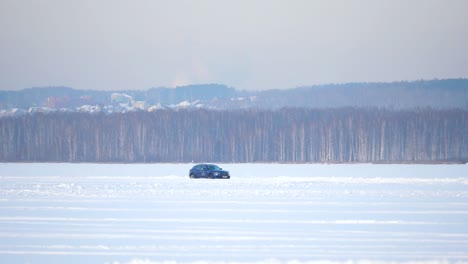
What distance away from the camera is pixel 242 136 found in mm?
103812

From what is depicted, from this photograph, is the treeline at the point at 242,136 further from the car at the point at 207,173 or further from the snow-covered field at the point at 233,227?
the snow-covered field at the point at 233,227

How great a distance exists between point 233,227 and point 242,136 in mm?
87228

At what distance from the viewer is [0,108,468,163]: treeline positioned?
97.9 m

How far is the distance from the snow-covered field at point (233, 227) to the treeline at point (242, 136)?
68.7m

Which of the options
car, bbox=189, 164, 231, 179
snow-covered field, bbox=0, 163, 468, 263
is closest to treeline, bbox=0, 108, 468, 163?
car, bbox=189, 164, 231, 179

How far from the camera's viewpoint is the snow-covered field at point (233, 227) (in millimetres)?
12781

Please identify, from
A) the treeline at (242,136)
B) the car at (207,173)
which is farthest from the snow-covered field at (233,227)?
the treeline at (242,136)

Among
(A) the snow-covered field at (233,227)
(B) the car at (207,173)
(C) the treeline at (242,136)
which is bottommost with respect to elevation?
(A) the snow-covered field at (233,227)

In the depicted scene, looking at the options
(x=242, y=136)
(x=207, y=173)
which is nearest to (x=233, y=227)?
(x=207, y=173)

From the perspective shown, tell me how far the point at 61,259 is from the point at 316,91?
144168 mm

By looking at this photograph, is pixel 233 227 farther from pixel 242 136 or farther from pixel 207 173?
pixel 242 136

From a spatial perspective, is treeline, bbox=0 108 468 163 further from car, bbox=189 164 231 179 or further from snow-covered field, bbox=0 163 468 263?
snow-covered field, bbox=0 163 468 263

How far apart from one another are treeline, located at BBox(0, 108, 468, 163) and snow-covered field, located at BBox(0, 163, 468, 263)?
68.7m

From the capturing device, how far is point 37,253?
13.0 metres
